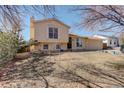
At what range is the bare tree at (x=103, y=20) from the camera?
265 centimetres

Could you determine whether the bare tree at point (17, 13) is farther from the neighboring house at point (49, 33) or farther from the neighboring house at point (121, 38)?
the neighboring house at point (121, 38)

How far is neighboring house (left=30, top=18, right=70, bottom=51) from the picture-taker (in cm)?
255

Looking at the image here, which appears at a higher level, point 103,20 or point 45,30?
point 103,20

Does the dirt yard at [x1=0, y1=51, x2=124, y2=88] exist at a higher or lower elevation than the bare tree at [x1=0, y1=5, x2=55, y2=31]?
lower

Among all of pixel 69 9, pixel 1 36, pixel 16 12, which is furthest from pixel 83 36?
pixel 1 36

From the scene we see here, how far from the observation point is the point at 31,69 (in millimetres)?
2562

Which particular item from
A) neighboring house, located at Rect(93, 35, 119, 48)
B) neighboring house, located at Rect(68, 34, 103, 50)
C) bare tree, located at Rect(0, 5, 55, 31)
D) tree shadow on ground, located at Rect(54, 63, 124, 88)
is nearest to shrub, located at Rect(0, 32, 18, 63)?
bare tree, located at Rect(0, 5, 55, 31)

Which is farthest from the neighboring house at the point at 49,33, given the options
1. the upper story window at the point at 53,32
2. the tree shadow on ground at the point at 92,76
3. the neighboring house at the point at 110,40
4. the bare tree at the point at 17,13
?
the neighboring house at the point at 110,40

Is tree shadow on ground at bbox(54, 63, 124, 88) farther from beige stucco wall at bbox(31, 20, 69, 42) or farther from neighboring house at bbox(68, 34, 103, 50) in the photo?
beige stucco wall at bbox(31, 20, 69, 42)

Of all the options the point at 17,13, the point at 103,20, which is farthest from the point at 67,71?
the point at 17,13

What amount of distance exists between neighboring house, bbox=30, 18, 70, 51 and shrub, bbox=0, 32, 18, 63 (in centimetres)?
34

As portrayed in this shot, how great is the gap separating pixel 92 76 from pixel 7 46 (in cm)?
158

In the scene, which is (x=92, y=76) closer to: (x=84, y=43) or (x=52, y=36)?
(x=84, y=43)
